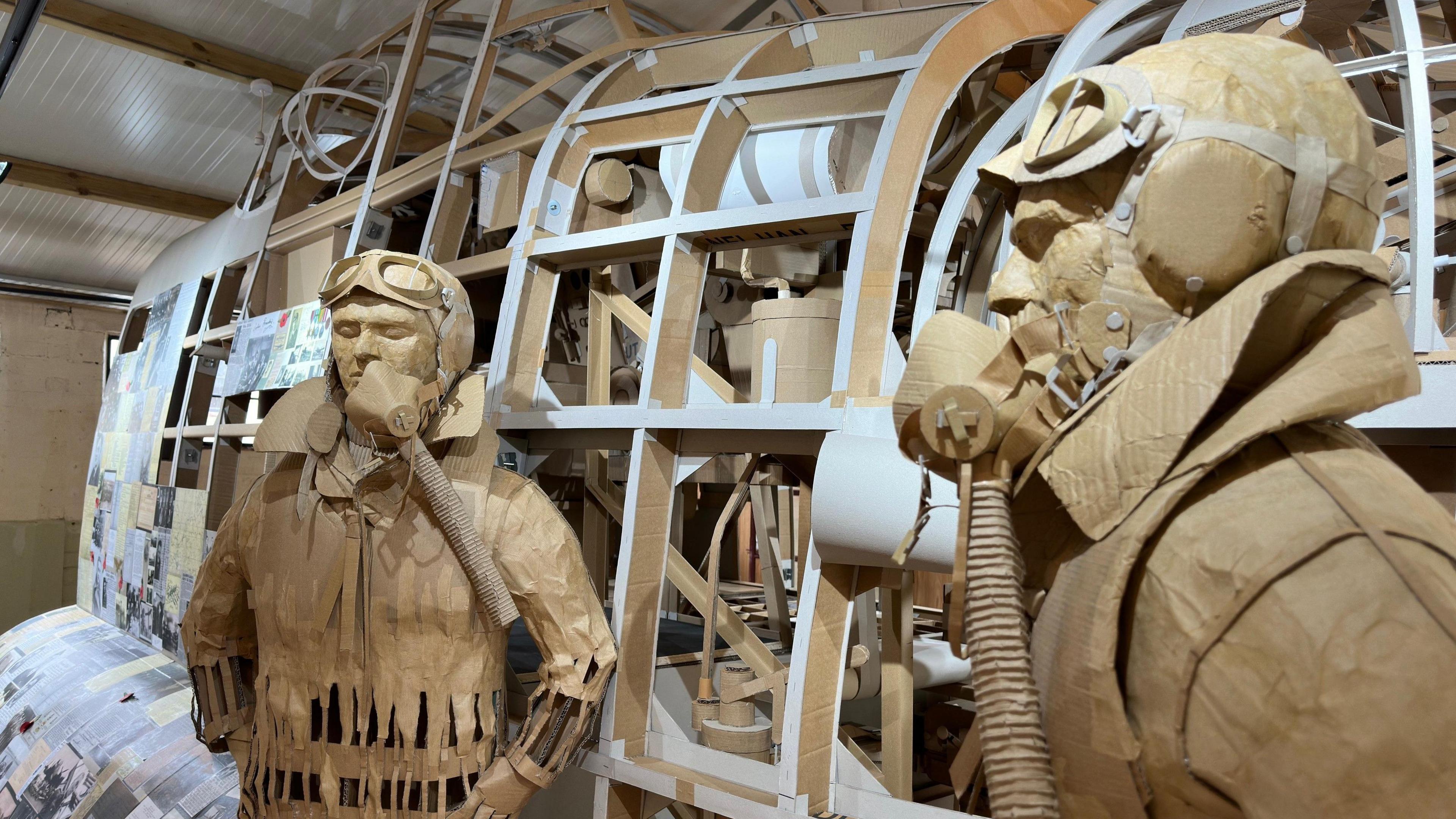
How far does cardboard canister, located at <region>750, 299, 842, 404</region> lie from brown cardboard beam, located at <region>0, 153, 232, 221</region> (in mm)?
6095

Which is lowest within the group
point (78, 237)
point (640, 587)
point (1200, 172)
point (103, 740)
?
point (103, 740)

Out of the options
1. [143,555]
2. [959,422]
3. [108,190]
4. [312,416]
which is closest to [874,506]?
[959,422]

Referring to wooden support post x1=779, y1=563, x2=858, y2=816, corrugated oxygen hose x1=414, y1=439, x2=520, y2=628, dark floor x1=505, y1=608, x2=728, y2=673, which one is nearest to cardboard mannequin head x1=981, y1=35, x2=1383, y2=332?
wooden support post x1=779, y1=563, x2=858, y2=816

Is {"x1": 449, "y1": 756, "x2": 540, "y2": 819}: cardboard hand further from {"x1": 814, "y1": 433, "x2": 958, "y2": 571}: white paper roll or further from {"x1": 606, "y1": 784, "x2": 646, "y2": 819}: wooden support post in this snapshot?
{"x1": 814, "y1": 433, "x2": 958, "y2": 571}: white paper roll

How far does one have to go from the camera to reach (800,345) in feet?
9.18

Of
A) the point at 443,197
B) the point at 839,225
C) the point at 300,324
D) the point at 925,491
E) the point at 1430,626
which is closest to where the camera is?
the point at 1430,626

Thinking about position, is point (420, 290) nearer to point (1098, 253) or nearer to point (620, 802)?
point (620, 802)

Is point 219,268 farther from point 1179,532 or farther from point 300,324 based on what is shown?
point 1179,532

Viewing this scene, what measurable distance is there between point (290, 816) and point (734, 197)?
2083 mm

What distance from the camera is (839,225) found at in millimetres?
2615

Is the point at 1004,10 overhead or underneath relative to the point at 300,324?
overhead

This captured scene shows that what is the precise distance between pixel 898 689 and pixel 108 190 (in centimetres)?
697

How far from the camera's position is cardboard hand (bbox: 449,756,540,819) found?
2.59 m

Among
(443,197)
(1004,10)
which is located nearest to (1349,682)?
(1004,10)
